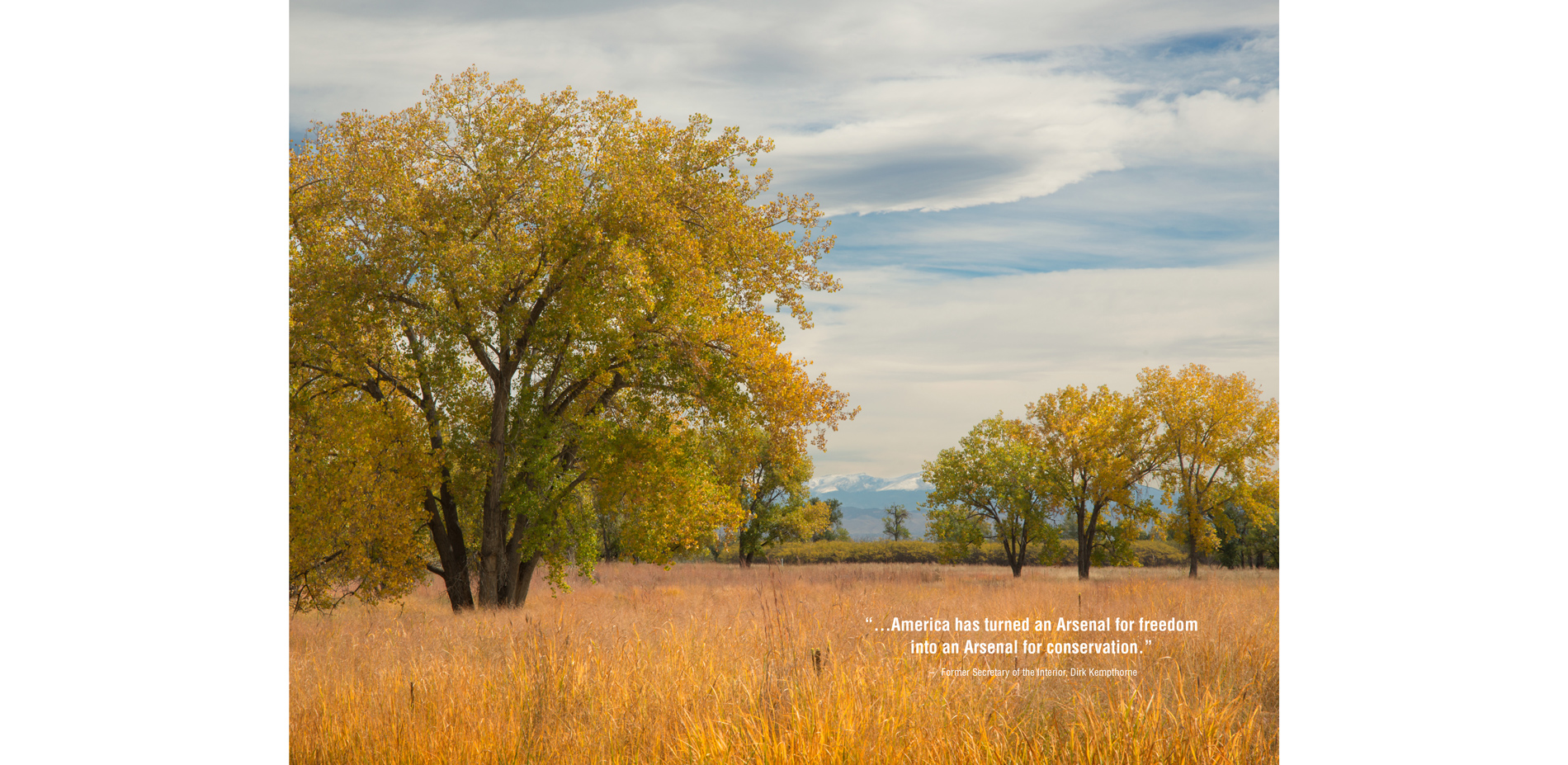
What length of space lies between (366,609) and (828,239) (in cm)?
665

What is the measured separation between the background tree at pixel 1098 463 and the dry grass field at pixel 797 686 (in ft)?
6.67

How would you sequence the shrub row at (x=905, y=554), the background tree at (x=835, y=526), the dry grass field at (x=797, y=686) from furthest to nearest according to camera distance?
the background tree at (x=835, y=526) → the shrub row at (x=905, y=554) → the dry grass field at (x=797, y=686)

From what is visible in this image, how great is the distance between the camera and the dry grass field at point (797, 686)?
507cm

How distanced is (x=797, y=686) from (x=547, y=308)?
21.5 ft

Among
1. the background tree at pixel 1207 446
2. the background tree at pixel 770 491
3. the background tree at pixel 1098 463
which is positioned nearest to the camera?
the background tree at pixel 1207 446

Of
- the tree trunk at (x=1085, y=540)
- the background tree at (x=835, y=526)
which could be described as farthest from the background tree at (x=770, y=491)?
the background tree at (x=835, y=526)

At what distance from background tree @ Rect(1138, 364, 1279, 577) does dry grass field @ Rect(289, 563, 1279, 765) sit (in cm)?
180

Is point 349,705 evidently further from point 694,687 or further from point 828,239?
point 828,239

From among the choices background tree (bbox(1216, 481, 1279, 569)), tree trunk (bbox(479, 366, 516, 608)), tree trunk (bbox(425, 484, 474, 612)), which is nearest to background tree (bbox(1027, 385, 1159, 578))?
background tree (bbox(1216, 481, 1279, 569))

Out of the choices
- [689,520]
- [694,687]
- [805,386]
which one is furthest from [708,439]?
[694,687]

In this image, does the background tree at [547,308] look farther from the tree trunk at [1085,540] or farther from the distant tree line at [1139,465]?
the tree trunk at [1085,540]

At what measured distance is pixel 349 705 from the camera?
6.15 m

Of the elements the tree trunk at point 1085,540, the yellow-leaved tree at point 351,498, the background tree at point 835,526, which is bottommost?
A: the background tree at point 835,526

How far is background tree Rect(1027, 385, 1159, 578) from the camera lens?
9.59m
